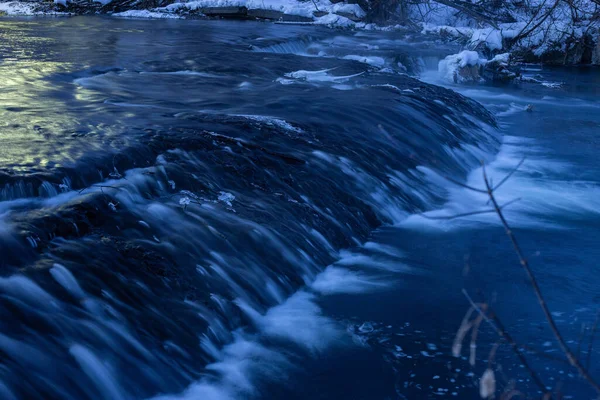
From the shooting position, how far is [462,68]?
14.8 m

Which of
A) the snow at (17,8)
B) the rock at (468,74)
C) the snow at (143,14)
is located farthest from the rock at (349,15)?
the snow at (17,8)

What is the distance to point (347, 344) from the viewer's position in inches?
161

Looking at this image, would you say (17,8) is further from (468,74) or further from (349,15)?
(468,74)

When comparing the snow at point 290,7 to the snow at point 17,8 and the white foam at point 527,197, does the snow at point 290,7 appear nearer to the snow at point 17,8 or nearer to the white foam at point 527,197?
the snow at point 17,8

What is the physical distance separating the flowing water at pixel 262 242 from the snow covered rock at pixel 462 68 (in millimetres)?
5182

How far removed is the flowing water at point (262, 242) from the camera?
11.8 feet

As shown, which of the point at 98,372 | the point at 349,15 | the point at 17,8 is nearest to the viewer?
the point at 98,372

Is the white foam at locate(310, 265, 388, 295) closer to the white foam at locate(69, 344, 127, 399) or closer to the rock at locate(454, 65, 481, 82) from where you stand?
the white foam at locate(69, 344, 127, 399)

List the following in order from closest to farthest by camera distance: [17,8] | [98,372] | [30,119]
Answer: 1. [98,372]
2. [30,119]
3. [17,8]

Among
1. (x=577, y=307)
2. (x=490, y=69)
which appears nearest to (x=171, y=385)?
(x=577, y=307)

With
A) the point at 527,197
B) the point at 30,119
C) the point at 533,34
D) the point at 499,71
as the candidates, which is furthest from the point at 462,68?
the point at 30,119

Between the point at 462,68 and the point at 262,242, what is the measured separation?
10.9 m

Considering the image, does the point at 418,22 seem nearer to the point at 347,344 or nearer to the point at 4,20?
the point at 4,20

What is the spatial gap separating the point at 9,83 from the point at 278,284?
5272 millimetres
